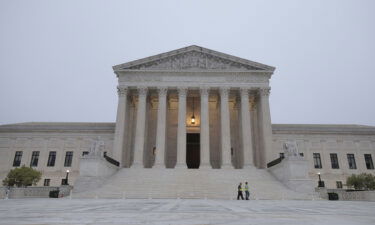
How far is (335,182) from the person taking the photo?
1635 inches

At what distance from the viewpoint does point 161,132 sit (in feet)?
117

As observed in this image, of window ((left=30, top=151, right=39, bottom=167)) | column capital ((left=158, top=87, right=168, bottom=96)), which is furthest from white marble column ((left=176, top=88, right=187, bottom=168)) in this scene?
window ((left=30, top=151, right=39, bottom=167))

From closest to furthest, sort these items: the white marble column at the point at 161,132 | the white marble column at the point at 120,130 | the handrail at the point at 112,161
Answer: the handrail at the point at 112,161
the white marble column at the point at 161,132
the white marble column at the point at 120,130

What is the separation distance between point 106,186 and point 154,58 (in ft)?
64.3

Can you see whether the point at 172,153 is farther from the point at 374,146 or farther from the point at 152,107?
the point at 374,146

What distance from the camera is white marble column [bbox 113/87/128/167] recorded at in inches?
1358

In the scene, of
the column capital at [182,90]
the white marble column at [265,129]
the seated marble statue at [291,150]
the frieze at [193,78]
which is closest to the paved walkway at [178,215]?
the seated marble statue at [291,150]

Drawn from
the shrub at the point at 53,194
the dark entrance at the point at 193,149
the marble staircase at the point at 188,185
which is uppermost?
the dark entrance at the point at 193,149

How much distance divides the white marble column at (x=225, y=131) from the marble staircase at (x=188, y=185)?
1952 millimetres

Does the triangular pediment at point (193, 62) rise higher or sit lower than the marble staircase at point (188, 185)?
higher

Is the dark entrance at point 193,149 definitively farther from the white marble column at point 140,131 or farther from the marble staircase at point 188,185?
the marble staircase at point 188,185

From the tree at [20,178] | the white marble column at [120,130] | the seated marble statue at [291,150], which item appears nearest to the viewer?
the seated marble statue at [291,150]

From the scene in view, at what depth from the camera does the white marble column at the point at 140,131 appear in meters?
34.3

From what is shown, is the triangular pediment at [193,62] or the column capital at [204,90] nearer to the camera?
the column capital at [204,90]
